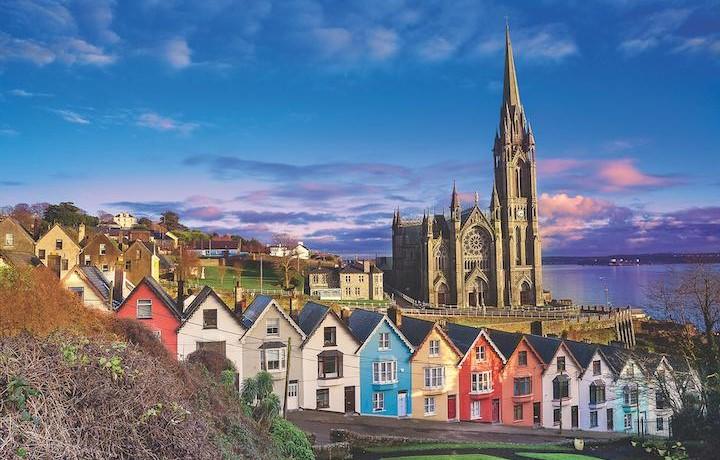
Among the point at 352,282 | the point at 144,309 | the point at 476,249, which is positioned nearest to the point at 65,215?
the point at 352,282

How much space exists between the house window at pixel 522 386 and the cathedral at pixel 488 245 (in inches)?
2347

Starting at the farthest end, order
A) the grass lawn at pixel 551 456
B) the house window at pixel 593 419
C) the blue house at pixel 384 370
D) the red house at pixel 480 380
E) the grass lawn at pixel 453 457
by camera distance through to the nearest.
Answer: the house window at pixel 593 419, the red house at pixel 480 380, the blue house at pixel 384 370, the grass lawn at pixel 551 456, the grass lawn at pixel 453 457

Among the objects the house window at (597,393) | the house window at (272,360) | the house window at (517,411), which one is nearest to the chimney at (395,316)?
the house window at (272,360)

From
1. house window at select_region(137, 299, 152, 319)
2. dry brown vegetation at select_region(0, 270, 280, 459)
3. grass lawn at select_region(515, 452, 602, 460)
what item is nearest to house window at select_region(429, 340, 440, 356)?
grass lawn at select_region(515, 452, 602, 460)

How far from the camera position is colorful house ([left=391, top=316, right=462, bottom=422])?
35.1 meters

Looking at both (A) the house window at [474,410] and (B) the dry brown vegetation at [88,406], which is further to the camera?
(A) the house window at [474,410]

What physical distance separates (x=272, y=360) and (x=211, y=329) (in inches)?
158

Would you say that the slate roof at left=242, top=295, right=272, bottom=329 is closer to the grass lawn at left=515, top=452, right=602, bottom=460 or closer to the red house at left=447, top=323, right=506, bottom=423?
the red house at left=447, top=323, right=506, bottom=423

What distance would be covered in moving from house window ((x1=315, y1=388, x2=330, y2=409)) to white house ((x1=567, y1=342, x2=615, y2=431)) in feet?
59.2

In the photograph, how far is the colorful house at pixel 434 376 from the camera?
115 ft

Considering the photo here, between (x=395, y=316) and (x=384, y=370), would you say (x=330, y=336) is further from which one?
(x=395, y=316)

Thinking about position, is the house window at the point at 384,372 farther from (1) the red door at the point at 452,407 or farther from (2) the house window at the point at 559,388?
(2) the house window at the point at 559,388

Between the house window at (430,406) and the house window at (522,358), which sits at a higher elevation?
the house window at (522,358)

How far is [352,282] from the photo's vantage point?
3484 inches
